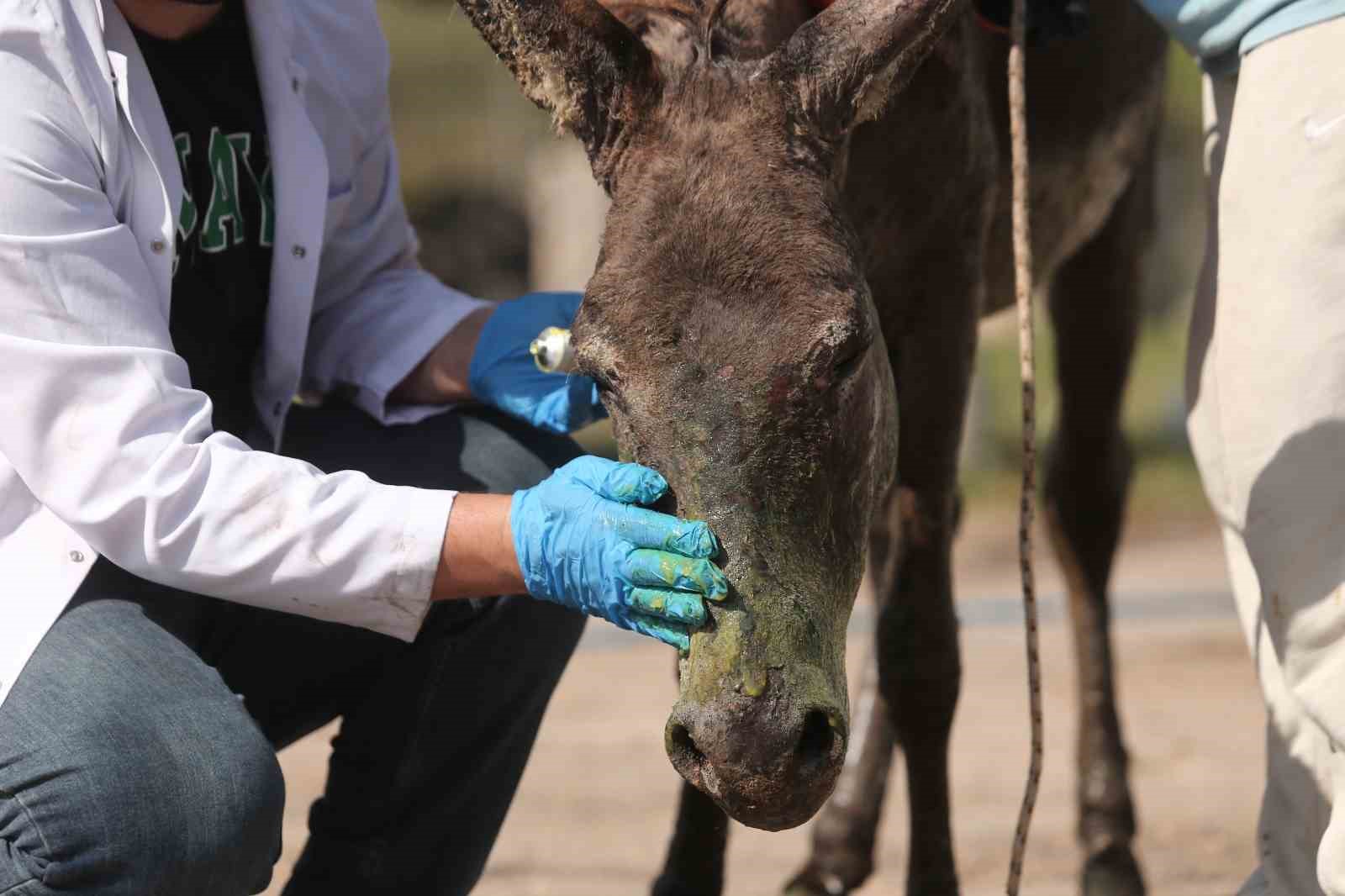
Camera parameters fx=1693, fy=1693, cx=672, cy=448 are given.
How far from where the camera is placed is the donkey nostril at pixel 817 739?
233 centimetres

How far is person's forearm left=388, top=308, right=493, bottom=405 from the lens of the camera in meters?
3.41

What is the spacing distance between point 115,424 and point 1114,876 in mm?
3125

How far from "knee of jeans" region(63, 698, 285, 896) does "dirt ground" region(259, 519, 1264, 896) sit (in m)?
1.97

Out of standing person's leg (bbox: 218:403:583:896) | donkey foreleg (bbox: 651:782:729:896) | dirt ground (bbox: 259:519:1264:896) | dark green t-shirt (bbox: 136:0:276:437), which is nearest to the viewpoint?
dark green t-shirt (bbox: 136:0:276:437)

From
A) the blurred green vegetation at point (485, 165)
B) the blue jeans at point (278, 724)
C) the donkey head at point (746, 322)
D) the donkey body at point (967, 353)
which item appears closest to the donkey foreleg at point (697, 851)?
the donkey body at point (967, 353)

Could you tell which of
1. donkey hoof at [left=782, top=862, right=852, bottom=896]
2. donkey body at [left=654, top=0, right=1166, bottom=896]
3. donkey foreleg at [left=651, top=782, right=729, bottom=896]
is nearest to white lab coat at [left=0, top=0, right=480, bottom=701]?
donkey body at [left=654, top=0, right=1166, bottom=896]

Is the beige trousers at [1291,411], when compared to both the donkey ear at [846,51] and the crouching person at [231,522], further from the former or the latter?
the crouching person at [231,522]

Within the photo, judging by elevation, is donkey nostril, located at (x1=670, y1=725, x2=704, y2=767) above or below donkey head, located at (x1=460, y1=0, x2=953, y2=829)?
below

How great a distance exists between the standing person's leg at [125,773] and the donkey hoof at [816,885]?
206cm

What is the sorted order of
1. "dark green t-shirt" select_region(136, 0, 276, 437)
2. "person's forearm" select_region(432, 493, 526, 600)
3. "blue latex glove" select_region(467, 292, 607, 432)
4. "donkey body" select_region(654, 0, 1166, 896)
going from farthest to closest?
1. "donkey body" select_region(654, 0, 1166, 896)
2. "blue latex glove" select_region(467, 292, 607, 432)
3. "dark green t-shirt" select_region(136, 0, 276, 437)
4. "person's forearm" select_region(432, 493, 526, 600)

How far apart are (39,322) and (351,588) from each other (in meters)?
0.60

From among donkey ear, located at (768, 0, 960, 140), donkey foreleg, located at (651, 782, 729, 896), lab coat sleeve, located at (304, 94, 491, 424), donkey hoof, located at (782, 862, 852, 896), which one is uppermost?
donkey ear, located at (768, 0, 960, 140)

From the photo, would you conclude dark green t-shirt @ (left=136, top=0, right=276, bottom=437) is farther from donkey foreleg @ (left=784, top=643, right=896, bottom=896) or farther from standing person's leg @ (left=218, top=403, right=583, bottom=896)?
donkey foreleg @ (left=784, top=643, right=896, bottom=896)

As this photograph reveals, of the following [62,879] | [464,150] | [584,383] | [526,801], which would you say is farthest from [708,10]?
[464,150]
